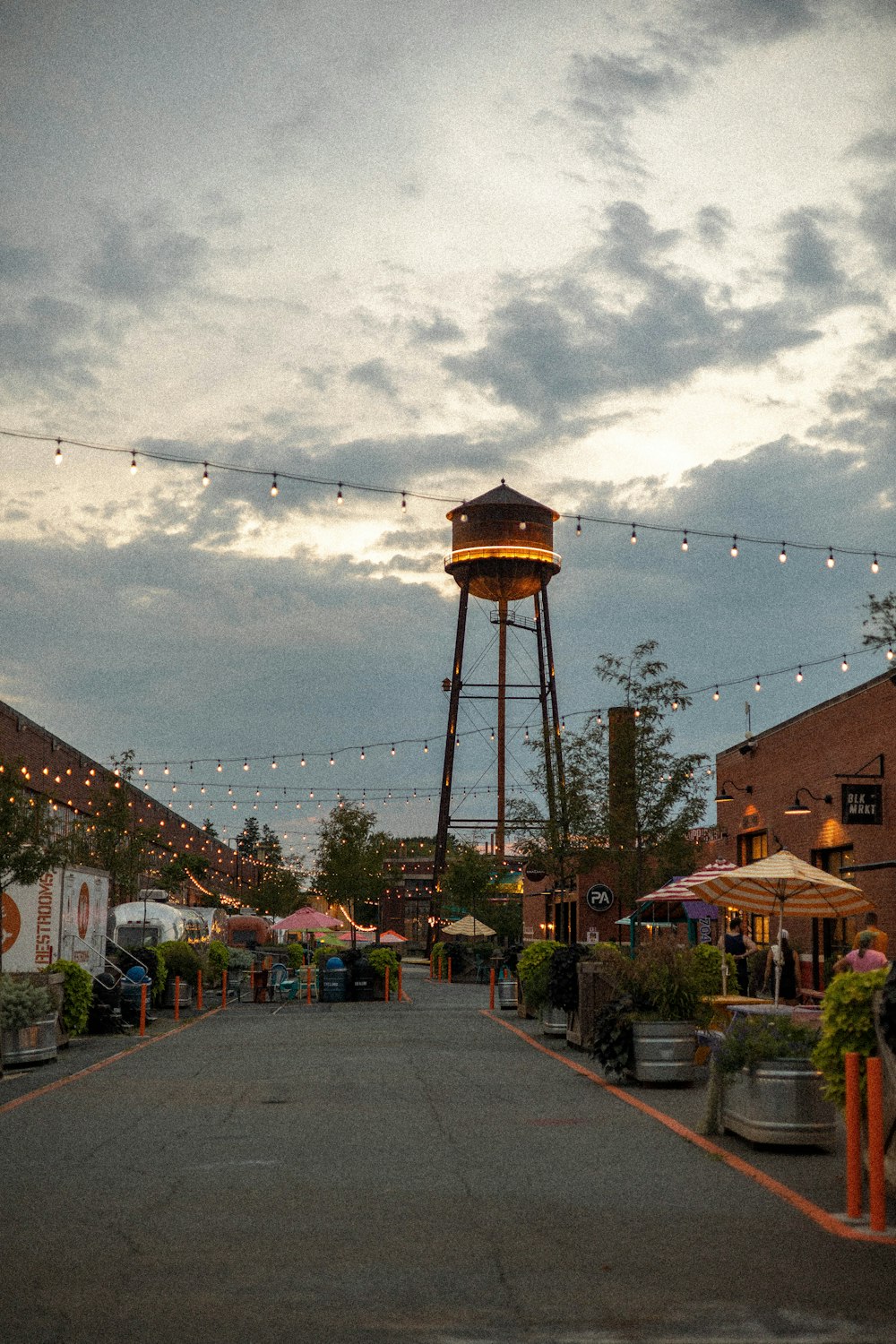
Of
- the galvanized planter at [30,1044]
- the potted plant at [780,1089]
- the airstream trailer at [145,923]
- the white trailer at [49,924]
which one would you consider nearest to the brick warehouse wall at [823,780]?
the white trailer at [49,924]

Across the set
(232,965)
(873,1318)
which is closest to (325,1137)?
(873,1318)

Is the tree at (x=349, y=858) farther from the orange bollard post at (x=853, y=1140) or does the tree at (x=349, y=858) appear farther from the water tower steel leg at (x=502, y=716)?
the orange bollard post at (x=853, y=1140)

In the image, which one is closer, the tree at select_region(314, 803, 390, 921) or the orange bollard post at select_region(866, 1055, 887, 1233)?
the orange bollard post at select_region(866, 1055, 887, 1233)

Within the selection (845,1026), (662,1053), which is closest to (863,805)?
(662,1053)

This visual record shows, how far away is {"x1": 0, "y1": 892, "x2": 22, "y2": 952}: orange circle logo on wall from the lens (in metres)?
23.6

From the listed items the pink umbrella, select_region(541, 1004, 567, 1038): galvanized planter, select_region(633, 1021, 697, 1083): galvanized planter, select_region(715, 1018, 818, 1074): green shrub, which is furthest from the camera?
the pink umbrella

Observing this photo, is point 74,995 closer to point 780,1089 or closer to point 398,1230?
point 780,1089

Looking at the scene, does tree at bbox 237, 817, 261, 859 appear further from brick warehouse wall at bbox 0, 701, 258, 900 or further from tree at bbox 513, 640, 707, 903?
tree at bbox 513, 640, 707, 903

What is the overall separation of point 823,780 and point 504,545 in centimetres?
2731

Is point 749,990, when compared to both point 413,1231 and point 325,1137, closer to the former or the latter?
point 325,1137

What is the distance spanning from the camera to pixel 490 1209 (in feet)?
28.5

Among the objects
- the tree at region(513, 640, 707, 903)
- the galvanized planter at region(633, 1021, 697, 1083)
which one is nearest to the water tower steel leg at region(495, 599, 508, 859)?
the tree at region(513, 640, 707, 903)

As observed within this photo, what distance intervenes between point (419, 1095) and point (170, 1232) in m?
6.87

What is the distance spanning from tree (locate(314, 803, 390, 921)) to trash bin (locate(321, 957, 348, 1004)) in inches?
1978
